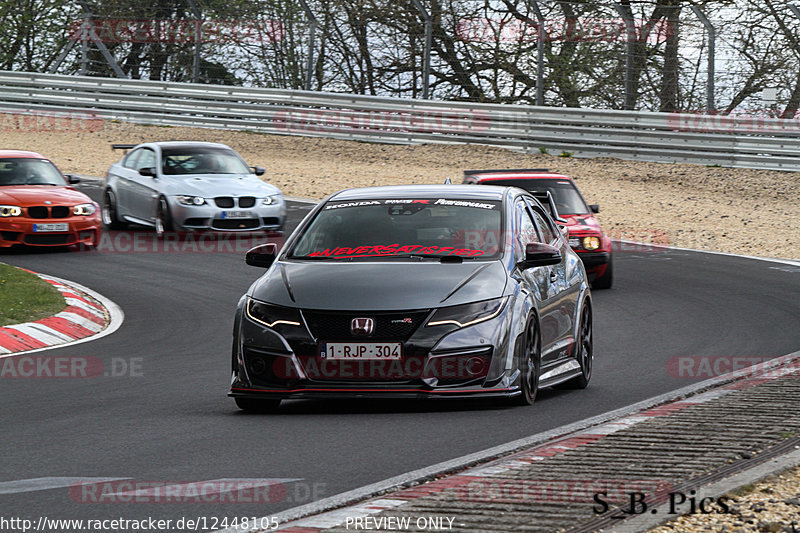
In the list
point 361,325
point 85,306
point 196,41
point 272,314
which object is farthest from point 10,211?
point 196,41

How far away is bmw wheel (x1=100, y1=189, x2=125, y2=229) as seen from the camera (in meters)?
22.4

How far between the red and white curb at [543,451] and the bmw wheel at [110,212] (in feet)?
44.6

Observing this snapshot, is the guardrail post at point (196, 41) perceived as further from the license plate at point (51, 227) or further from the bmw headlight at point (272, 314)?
the bmw headlight at point (272, 314)

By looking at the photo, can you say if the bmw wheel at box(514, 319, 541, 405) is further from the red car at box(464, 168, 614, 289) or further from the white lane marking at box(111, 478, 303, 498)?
the red car at box(464, 168, 614, 289)

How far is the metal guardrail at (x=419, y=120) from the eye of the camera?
2839cm

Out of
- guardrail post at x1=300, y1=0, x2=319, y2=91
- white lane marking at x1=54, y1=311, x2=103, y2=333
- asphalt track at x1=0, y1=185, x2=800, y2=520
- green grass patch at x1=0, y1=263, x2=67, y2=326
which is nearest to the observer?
asphalt track at x1=0, y1=185, x2=800, y2=520

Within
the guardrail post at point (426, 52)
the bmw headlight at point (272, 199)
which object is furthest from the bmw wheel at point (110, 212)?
the guardrail post at point (426, 52)

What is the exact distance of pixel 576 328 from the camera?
33.6 ft

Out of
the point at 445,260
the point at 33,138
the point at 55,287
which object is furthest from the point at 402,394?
the point at 33,138

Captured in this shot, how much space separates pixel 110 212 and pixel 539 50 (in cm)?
1171

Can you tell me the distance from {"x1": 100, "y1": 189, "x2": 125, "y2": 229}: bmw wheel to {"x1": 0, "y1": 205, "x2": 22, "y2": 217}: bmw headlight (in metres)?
3.11

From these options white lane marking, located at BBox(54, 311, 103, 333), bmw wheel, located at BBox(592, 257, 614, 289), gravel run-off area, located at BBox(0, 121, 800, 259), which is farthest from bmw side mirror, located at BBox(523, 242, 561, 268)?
gravel run-off area, located at BBox(0, 121, 800, 259)

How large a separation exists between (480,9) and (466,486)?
26539 millimetres

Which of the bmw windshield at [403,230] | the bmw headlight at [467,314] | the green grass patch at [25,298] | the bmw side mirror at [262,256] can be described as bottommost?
the green grass patch at [25,298]
